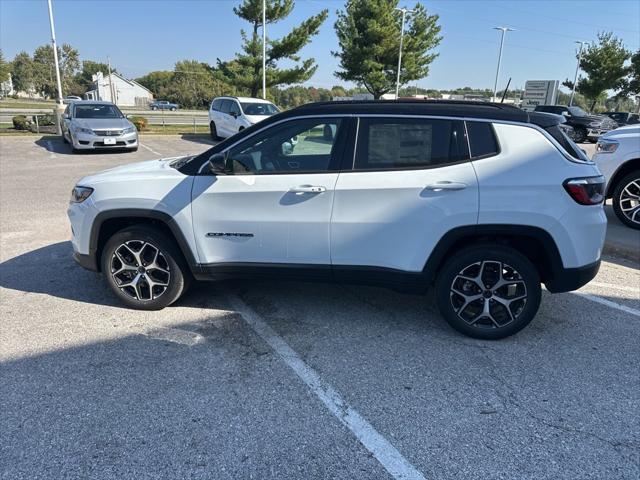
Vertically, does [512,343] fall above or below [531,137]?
below

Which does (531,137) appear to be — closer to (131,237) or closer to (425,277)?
(425,277)

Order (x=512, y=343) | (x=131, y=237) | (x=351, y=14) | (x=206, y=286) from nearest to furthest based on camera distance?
(x=512, y=343)
(x=131, y=237)
(x=206, y=286)
(x=351, y=14)

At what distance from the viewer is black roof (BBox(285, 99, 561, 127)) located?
3459 millimetres

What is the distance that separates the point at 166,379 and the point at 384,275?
5.66 ft

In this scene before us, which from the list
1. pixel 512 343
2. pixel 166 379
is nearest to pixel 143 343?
pixel 166 379

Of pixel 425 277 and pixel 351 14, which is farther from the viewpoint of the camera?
pixel 351 14

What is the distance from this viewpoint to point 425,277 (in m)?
3.56

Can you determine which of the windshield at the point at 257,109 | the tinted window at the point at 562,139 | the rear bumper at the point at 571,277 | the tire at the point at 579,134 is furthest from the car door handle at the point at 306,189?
the tire at the point at 579,134

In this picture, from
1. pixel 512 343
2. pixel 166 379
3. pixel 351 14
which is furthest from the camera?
pixel 351 14

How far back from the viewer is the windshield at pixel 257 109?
17656mm

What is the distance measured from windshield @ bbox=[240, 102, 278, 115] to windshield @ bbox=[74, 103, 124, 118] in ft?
14.8

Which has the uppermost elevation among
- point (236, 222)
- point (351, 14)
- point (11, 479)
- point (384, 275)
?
point (351, 14)

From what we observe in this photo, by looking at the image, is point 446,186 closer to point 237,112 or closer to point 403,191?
point 403,191

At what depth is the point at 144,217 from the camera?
3830mm
